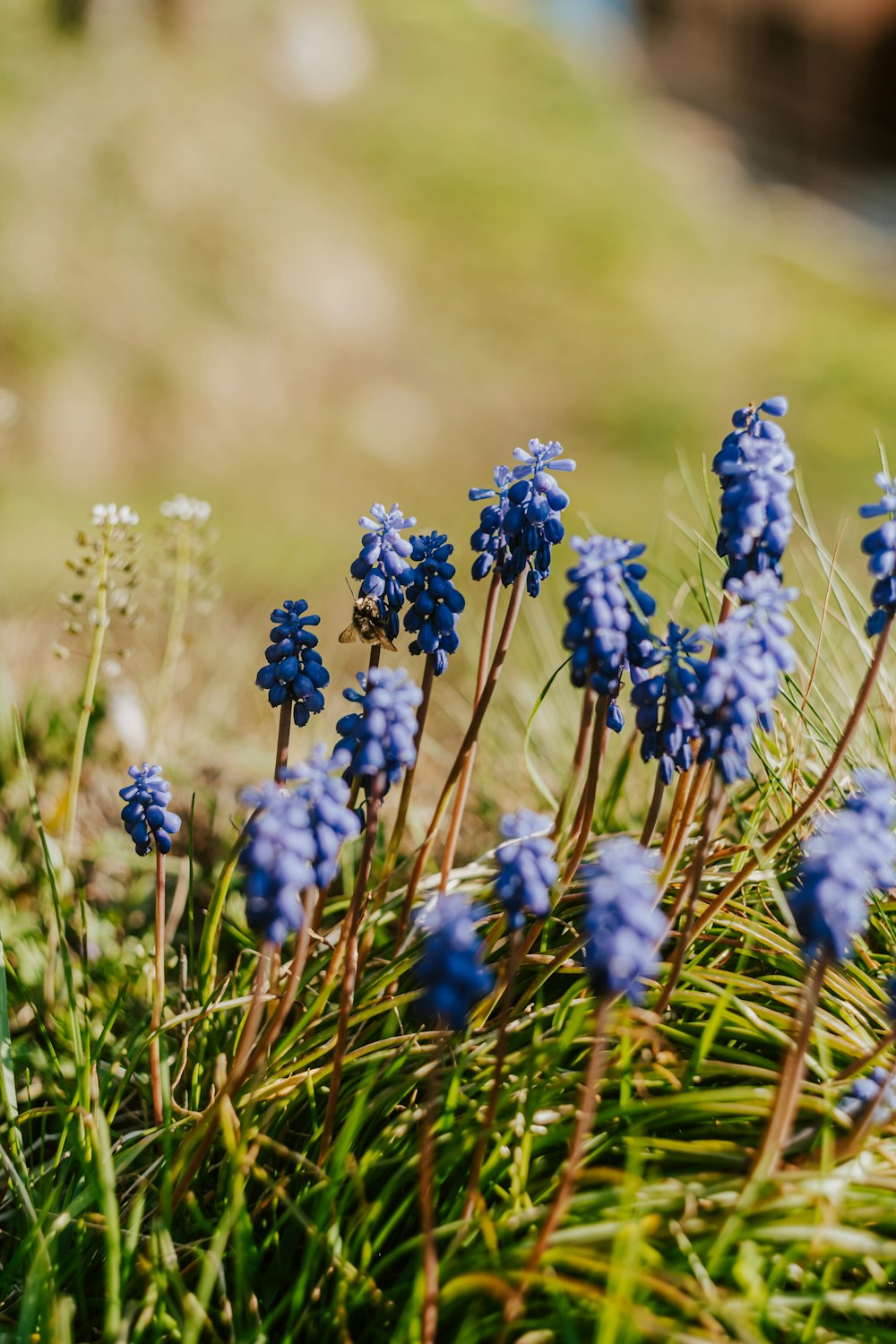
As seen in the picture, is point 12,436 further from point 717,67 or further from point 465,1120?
point 717,67

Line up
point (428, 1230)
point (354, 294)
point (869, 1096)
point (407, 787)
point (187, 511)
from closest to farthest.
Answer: point (428, 1230), point (869, 1096), point (407, 787), point (187, 511), point (354, 294)

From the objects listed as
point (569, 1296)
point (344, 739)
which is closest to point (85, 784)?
point (344, 739)

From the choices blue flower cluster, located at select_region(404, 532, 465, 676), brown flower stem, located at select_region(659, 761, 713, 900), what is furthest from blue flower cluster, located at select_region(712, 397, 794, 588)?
blue flower cluster, located at select_region(404, 532, 465, 676)

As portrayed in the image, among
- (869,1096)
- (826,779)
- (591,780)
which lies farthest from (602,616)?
(869,1096)

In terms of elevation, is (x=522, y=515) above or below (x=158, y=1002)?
above

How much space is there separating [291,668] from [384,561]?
1.11 feet

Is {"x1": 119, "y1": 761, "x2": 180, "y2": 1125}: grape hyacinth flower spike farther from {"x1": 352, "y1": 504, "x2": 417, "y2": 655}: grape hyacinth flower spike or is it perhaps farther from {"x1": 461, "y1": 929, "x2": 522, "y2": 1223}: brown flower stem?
{"x1": 461, "y1": 929, "x2": 522, "y2": 1223}: brown flower stem

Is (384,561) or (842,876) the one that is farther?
(384,561)

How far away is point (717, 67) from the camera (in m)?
28.5

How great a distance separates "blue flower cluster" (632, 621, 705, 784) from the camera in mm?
2238

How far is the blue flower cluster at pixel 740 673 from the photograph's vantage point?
2027 mm

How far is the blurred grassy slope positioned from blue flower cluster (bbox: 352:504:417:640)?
245 inches

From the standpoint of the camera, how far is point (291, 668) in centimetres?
254

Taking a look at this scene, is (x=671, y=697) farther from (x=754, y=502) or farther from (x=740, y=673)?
(x=754, y=502)
